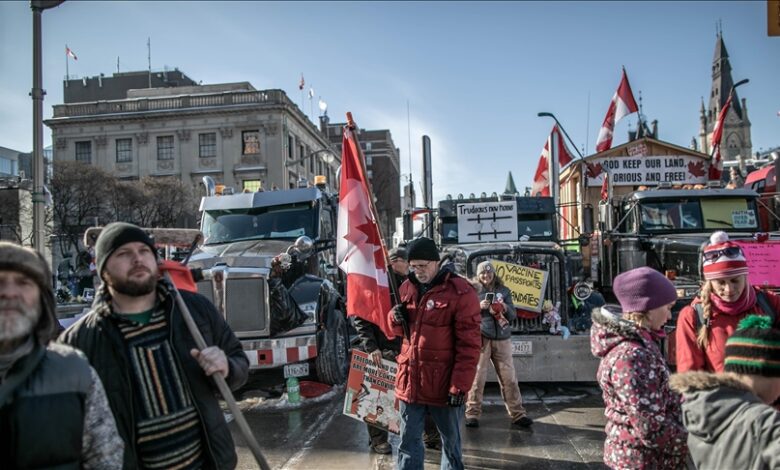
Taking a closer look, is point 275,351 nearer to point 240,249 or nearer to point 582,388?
point 240,249

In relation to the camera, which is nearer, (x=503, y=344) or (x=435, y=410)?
(x=435, y=410)

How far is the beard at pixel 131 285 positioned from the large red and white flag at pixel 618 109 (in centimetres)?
1516

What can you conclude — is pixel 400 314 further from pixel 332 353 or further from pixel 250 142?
pixel 250 142

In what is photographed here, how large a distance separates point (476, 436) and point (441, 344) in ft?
7.64

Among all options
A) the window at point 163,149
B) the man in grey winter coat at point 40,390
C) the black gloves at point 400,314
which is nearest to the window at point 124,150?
the window at point 163,149

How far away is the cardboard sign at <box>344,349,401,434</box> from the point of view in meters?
5.22

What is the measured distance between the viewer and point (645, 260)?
9461mm

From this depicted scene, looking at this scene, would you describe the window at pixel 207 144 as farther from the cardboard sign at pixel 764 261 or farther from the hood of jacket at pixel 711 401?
the hood of jacket at pixel 711 401

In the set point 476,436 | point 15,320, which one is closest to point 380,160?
point 476,436

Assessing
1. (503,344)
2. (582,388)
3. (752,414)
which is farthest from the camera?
(582,388)

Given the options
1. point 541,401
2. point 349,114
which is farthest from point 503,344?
point 349,114

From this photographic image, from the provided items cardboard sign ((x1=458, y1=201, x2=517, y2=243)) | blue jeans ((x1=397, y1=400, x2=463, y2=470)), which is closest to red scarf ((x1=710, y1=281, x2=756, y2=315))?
blue jeans ((x1=397, y1=400, x2=463, y2=470))

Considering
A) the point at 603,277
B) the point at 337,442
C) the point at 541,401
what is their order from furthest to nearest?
the point at 603,277 < the point at 541,401 < the point at 337,442

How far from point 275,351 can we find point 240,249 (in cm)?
196
